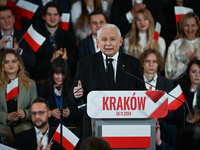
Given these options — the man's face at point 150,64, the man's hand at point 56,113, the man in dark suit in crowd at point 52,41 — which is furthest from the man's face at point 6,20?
the man's face at point 150,64

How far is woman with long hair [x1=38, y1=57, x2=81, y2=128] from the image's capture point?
434 centimetres

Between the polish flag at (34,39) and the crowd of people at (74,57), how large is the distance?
0.61 ft

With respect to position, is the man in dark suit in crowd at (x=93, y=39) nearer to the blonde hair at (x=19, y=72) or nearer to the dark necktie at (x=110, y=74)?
the blonde hair at (x=19, y=72)

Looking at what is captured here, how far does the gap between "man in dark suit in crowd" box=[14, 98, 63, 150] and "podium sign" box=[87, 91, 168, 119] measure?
132 cm

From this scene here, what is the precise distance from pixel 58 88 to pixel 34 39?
0.67 m

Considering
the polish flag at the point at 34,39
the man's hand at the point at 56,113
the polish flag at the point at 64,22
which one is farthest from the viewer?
the polish flag at the point at 64,22

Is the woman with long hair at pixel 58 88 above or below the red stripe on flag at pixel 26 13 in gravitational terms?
below

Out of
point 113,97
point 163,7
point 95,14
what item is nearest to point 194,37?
point 163,7

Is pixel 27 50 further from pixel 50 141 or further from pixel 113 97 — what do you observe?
pixel 113 97

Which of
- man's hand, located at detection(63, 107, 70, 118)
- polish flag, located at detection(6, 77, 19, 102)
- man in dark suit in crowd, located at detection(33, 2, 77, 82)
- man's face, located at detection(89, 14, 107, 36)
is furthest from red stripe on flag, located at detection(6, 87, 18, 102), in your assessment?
man's face, located at detection(89, 14, 107, 36)

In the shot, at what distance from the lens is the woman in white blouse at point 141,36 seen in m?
4.86

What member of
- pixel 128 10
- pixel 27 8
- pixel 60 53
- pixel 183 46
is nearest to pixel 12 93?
pixel 60 53

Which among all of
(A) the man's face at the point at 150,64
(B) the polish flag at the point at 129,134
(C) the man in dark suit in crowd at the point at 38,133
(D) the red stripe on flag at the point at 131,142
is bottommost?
(C) the man in dark suit in crowd at the point at 38,133

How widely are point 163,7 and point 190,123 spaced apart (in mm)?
2443
